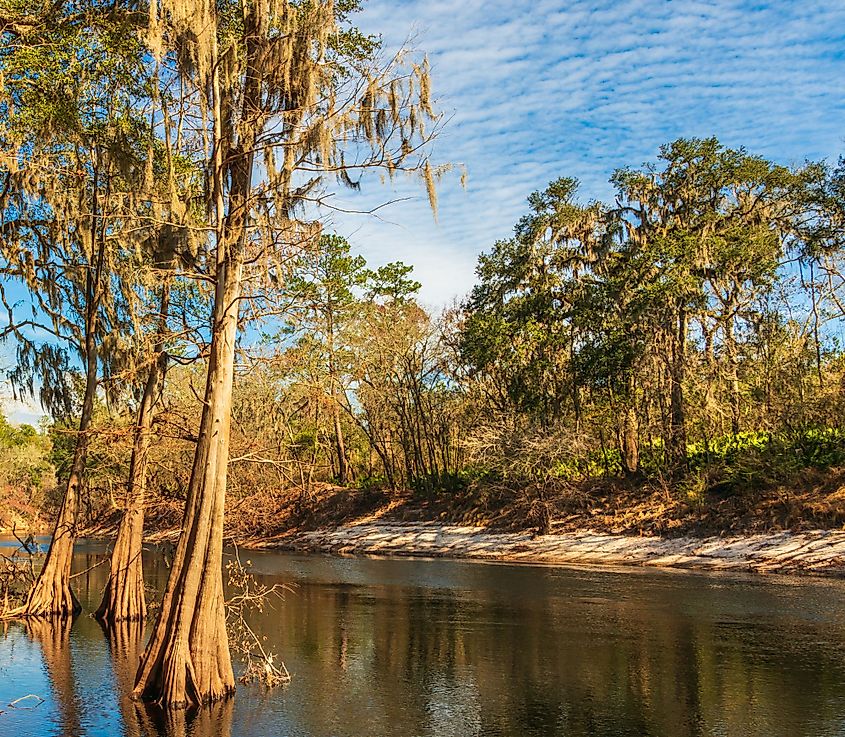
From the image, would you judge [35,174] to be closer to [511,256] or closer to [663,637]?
[663,637]

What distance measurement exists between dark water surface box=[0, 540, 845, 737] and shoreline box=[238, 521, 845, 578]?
280 cm

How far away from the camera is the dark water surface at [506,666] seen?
961cm

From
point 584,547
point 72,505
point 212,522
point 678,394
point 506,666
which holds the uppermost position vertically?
point 678,394

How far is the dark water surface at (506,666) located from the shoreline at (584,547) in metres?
2.80

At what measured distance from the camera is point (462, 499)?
37.7 metres

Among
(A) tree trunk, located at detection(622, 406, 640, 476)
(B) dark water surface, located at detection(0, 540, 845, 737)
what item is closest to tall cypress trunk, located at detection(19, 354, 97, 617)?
(B) dark water surface, located at detection(0, 540, 845, 737)

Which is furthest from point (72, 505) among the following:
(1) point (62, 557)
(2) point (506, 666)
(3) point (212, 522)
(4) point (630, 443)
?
(4) point (630, 443)

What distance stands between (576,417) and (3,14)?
2711 cm

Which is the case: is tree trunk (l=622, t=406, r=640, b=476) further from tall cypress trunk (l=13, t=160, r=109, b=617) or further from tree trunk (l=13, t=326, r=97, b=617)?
tree trunk (l=13, t=326, r=97, b=617)

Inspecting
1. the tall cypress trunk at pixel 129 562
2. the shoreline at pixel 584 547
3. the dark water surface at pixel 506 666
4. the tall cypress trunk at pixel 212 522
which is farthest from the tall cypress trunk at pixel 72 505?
the shoreline at pixel 584 547

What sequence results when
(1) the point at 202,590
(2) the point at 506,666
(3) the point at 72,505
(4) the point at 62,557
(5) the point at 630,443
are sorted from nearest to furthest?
(1) the point at 202,590 < (2) the point at 506,666 < (4) the point at 62,557 < (3) the point at 72,505 < (5) the point at 630,443

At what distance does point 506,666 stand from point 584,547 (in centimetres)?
1743

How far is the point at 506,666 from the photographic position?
41.9 ft

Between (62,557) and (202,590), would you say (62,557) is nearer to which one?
(62,557)
